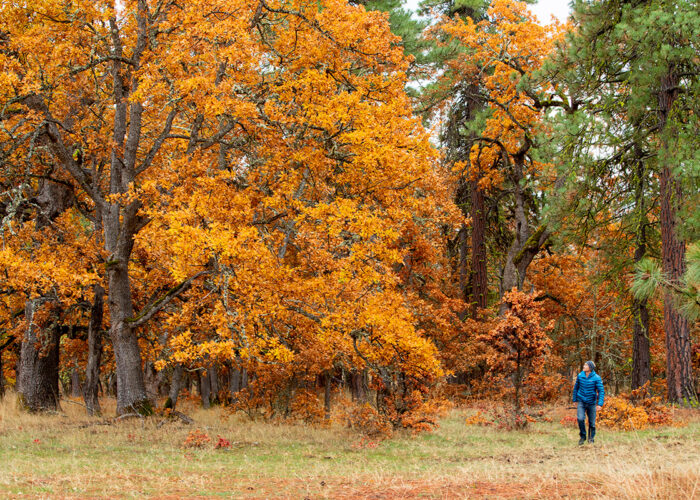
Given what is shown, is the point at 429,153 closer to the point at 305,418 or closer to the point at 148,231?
the point at 148,231

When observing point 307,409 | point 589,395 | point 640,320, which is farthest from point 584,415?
point 640,320

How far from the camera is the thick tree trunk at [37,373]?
52.4 ft

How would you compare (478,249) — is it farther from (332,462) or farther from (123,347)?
(332,462)

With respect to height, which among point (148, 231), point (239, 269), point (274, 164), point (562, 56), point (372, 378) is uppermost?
point (562, 56)

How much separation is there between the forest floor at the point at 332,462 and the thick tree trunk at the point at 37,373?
A: 743 millimetres

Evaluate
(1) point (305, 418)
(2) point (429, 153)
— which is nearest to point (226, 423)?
(1) point (305, 418)

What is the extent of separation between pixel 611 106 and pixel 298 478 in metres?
11.9

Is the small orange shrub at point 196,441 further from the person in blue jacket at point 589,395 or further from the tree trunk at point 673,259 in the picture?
the tree trunk at point 673,259

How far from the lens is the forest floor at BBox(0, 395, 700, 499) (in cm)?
691

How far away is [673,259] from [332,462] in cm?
927

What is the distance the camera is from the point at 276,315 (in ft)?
36.4

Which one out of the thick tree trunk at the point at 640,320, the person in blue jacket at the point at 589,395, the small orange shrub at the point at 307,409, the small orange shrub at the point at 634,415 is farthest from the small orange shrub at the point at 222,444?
the thick tree trunk at the point at 640,320

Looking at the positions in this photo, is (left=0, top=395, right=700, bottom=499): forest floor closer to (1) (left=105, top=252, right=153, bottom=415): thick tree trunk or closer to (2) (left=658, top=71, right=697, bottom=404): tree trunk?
(1) (left=105, top=252, right=153, bottom=415): thick tree trunk

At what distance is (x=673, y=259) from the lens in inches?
558
